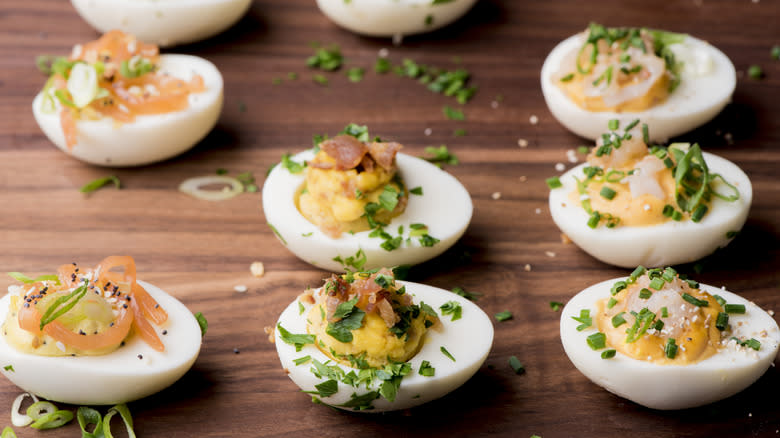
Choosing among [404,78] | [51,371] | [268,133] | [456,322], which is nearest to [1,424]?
[51,371]

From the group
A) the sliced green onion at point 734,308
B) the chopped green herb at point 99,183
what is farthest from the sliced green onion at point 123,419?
the sliced green onion at point 734,308

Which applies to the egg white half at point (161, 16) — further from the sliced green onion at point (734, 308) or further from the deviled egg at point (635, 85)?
the sliced green onion at point (734, 308)

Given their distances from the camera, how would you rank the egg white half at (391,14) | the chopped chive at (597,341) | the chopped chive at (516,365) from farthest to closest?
the egg white half at (391,14), the chopped chive at (516,365), the chopped chive at (597,341)

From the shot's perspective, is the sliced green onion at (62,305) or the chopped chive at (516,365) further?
the chopped chive at (516,365)

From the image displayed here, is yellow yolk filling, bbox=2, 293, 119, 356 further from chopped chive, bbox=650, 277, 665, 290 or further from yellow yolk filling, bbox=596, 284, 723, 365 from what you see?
chopped chive, bbox=650, 277, 665, 290

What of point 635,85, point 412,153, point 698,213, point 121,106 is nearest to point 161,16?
point 121,106

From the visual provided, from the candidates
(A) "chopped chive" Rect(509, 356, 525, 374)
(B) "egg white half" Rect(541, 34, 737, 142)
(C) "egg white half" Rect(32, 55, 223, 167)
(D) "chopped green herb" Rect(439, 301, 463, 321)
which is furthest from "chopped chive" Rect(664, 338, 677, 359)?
(C) "egg white half" Rect(32, 55, 223, 167)

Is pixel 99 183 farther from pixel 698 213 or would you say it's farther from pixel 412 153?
pixel 698 213

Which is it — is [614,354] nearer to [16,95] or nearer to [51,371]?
[51,371]
